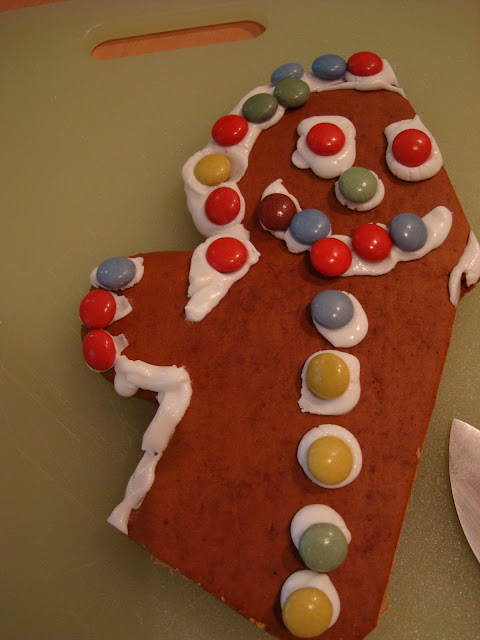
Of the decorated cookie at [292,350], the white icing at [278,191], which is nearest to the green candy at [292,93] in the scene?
the decorated cookie at [292,350]

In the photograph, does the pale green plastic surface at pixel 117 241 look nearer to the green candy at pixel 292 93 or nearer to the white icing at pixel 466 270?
the white icing at pixel 466 270

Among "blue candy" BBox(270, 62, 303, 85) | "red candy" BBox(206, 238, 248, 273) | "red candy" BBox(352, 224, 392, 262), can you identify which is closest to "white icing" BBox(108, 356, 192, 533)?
"red candy" BBox(206, 238, 248, 273)

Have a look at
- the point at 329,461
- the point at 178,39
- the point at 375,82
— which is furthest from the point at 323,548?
the point at 178,39

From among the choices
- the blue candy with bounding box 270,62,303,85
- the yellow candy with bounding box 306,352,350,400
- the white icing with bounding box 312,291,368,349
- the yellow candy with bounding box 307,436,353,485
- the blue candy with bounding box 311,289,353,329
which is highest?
the blue candy with bounding box 270,62,303,85

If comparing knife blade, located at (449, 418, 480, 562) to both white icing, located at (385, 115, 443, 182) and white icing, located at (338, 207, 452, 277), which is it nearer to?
white icing, located at (338, 207, 452, 277)

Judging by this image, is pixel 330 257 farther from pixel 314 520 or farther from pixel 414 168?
pixel 314 520
